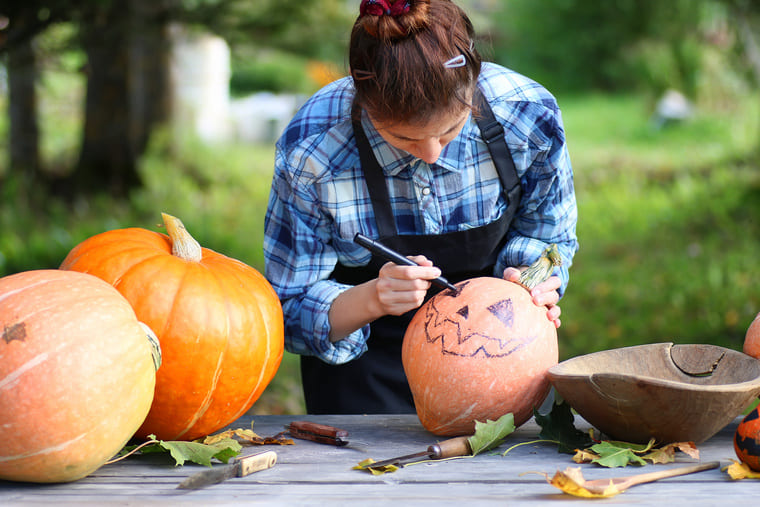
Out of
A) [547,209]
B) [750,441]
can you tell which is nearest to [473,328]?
[750,441]

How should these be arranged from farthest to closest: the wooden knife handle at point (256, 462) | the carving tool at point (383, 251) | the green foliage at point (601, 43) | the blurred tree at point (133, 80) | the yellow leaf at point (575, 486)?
1. the green foliage at point (601, 43)
2. the blurred tree at point (133, 80)
3. the carving tool at point (383, 251)
4. the wooden knife handle at point (256, 462)
5. the yellow leaf at point (575, 486)

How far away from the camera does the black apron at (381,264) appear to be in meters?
2.12

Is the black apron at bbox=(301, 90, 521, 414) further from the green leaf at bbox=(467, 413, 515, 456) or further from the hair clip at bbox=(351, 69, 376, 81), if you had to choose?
the green leaf at bbox=(467, 413, 515, 456)

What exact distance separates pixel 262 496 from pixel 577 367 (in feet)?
2.39

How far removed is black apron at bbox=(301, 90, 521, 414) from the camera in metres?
2.12

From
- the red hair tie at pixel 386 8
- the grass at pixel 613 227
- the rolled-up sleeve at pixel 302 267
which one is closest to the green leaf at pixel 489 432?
the rolled-up sleeve at pixel 302 267

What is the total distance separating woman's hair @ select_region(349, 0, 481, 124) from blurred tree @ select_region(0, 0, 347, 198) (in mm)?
2983

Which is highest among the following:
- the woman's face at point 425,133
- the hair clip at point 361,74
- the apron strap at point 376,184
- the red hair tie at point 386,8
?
the red hair tie at point 386,8

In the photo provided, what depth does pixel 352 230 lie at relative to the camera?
2.13 m

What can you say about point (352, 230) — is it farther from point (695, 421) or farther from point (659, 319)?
point (659, 319)

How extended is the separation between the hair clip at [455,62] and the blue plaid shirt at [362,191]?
14.6 inches

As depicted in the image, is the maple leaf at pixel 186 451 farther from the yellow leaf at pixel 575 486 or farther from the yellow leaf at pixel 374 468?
the yellow leaf at pixel 575 486

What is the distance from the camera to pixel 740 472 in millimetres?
1433

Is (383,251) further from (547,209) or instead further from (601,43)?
(601,43)
